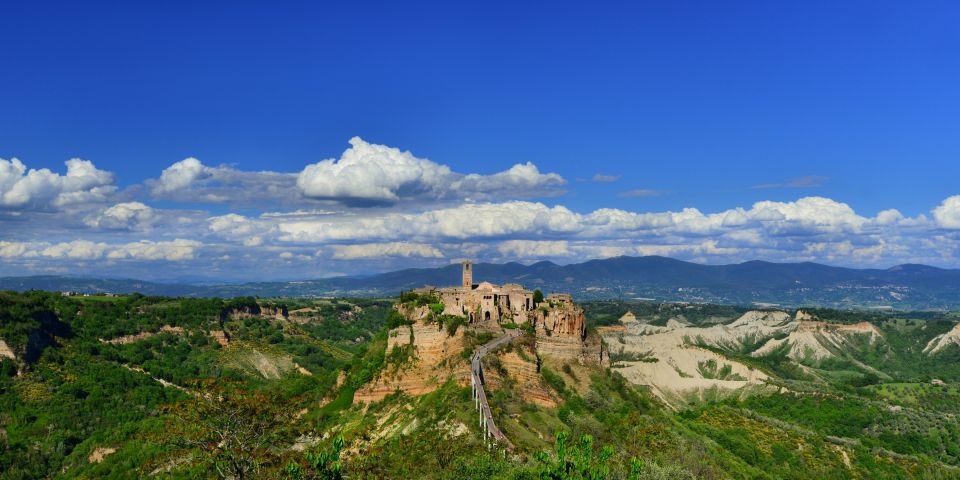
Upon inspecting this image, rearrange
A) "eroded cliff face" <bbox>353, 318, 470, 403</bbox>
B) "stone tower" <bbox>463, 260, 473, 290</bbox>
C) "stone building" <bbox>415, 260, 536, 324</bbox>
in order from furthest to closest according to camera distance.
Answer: "stone tower" <bbox>463, 260, 473, 290</bbox> → "stone building" <bbox>415, 260, 536, 324</bbox> → "eroded cliff face" <bbox>353, 318, 470, 403</bbox>

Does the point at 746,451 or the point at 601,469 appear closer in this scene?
the point at 601,469

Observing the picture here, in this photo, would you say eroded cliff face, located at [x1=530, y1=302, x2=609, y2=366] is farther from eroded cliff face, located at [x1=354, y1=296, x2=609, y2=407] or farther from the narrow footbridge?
the narrow footbridge

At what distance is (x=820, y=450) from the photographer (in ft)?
355

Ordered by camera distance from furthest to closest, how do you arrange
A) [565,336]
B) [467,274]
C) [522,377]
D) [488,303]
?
[467,274]
[488,303]
[565,336]
[522,377]

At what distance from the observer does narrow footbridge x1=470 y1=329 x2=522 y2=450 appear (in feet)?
191

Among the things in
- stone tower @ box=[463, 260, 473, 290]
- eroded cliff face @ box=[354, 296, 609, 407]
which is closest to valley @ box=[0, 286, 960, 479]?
eroded cliff face @ box=[354, 296, 609, 407]

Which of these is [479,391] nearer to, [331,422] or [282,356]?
[331,422]

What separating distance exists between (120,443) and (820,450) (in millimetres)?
98291

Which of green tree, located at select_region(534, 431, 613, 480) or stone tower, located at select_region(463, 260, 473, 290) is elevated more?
stone tower, located at select_region(463, 260, 473, 290)

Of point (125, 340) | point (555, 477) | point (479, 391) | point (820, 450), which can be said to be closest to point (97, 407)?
point (125, 340)

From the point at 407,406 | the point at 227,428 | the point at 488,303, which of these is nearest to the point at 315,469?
the point at 227,428

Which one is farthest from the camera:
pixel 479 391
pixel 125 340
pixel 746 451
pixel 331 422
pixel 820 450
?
pixel 125 340

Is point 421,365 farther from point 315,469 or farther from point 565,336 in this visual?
point 315,469

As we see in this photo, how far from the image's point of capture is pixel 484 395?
66812 millimetres
